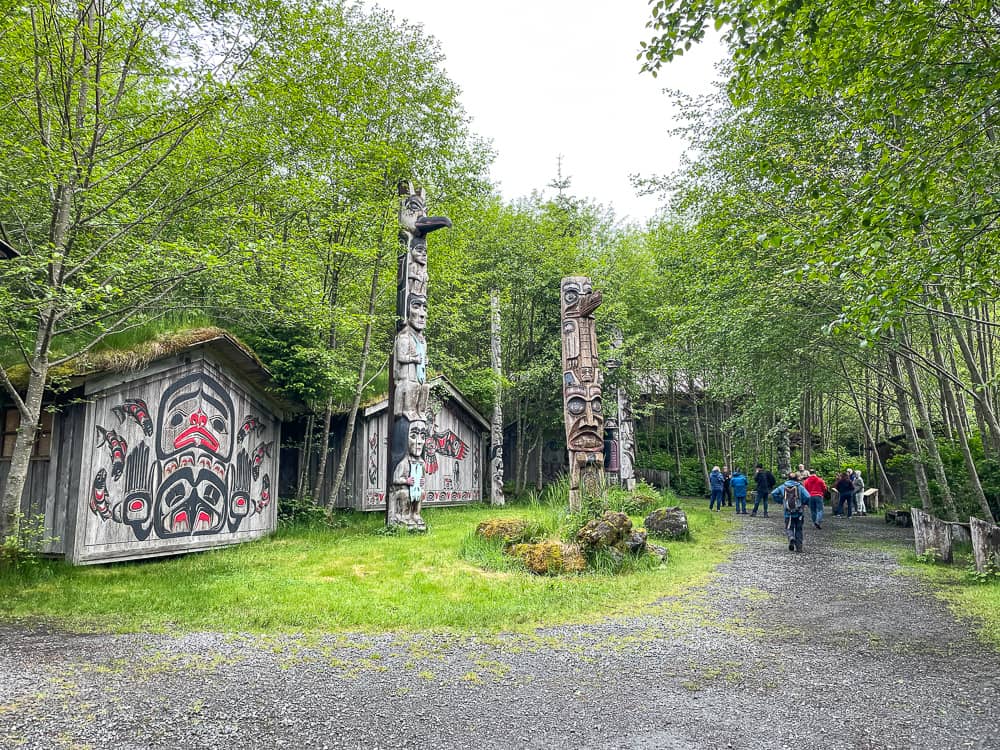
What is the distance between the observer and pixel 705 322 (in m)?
14.0

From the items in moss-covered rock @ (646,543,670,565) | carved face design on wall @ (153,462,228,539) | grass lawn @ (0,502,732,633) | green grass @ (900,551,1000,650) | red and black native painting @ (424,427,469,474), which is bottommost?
green grass @ (900,551,1000,650)

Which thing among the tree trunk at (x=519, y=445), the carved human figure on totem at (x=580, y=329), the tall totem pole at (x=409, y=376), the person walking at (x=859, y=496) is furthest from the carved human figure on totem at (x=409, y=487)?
the person walking at (x=859, y=496)

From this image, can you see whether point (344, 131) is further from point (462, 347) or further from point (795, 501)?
point (462, 347)

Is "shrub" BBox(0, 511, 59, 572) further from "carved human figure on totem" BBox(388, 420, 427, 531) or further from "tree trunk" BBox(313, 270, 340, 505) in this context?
"tree trunk" BBox(313, 270, 340, 505)

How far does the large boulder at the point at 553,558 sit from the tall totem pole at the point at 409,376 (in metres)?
3.76

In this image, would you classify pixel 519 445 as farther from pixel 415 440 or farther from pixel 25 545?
pixel 25 545

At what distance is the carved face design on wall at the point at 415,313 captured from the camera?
39.6ft

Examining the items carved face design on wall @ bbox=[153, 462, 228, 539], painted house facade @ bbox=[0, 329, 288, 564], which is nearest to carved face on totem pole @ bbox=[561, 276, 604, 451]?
painted house facade @ bbox=[0, 329, 288, 564]

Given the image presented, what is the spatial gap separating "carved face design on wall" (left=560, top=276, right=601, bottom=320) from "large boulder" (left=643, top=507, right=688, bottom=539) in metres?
3.98

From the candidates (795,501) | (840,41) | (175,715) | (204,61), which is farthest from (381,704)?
(795,501)

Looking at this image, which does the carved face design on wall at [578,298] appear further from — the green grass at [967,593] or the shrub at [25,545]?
the shrub at [25,545]

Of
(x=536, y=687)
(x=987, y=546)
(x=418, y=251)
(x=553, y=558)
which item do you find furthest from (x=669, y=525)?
(x=536, y=687)

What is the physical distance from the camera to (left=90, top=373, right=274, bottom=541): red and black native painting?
869 cm

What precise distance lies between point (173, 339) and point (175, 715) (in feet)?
21.4
